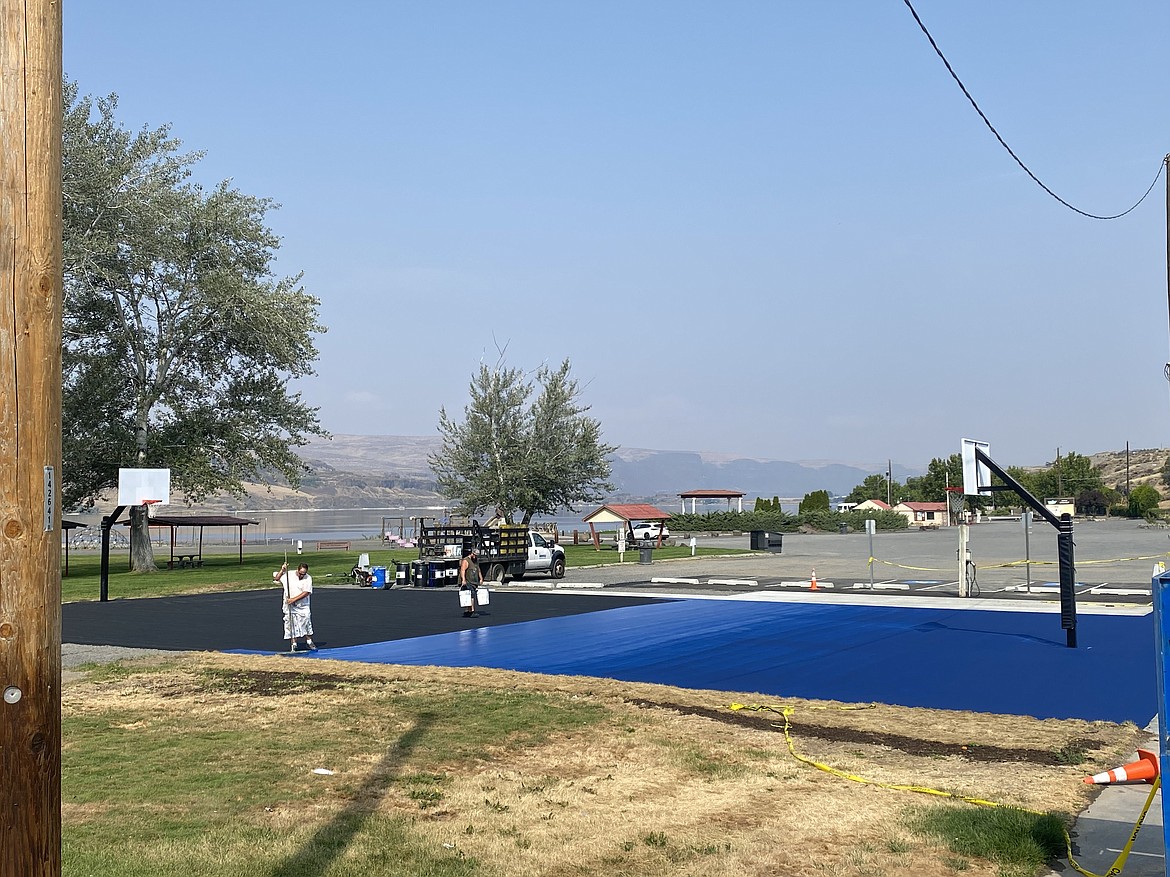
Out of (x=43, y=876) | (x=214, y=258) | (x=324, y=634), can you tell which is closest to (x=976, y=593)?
(x=324, y=634)

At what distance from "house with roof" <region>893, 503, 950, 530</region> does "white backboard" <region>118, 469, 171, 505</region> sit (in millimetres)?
88922

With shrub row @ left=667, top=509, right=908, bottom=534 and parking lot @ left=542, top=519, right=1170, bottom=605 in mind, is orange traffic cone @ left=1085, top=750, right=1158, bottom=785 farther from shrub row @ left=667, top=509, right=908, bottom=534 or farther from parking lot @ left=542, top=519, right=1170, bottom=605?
shrub row @ left=667, top=509, right=908, bottom=534

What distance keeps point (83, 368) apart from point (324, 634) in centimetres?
2996

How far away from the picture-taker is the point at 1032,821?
8.30 m

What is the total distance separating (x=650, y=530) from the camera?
2729 inches

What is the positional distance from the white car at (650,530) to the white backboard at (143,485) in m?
33.5

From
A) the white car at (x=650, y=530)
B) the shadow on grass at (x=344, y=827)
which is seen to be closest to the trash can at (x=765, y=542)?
the white car at (x=650, y=530)

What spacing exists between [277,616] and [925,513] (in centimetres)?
10187

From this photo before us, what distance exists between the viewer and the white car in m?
65.3

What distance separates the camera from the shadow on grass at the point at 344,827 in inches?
291

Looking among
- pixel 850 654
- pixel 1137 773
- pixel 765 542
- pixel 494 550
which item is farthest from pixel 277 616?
pixel 765 542

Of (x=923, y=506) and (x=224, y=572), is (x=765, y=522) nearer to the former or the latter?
(x=923, y=506)

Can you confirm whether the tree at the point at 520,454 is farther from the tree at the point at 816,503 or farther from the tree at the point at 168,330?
the tree at the point at 816,503

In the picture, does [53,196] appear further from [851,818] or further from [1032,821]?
[1032,821]
